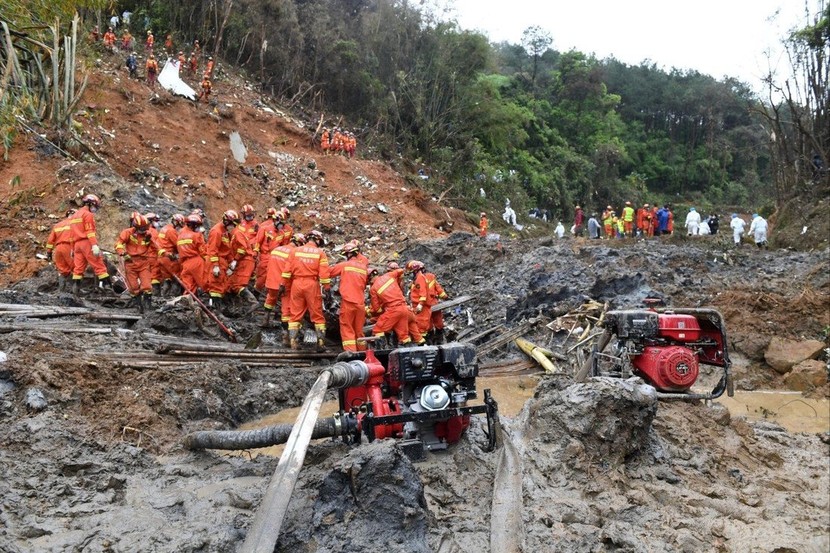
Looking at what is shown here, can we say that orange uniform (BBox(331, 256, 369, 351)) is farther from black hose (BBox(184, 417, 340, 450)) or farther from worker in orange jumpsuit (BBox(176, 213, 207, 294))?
black hose (BBox(184, 417, 340, 450))

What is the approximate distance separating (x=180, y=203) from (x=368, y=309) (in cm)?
949

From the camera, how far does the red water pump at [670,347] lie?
246 inches

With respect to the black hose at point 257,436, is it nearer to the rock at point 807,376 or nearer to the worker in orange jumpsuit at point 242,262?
the worker in orange jumpsuit at point 242,262

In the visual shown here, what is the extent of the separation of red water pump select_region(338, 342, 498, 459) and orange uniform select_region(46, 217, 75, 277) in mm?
6813

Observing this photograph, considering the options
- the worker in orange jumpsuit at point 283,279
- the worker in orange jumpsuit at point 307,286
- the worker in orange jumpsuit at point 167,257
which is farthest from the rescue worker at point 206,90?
the worker in orange jumpsuit at point 307,286

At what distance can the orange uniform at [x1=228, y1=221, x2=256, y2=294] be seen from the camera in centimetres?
1002

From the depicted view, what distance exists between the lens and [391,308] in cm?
897

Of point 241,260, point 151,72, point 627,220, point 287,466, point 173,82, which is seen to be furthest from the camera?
point 627,220

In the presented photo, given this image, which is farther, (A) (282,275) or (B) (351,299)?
(A) (282,275)

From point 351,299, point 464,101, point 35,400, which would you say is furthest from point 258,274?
point 464,101

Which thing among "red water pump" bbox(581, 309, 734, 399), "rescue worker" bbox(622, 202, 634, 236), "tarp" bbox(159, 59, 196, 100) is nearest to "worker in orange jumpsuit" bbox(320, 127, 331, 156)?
"tarp" bbox(159, 59, 196, 100)

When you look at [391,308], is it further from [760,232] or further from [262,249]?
[760,232]

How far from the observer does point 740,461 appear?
17.8 ft

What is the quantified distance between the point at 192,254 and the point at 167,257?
46 cm
